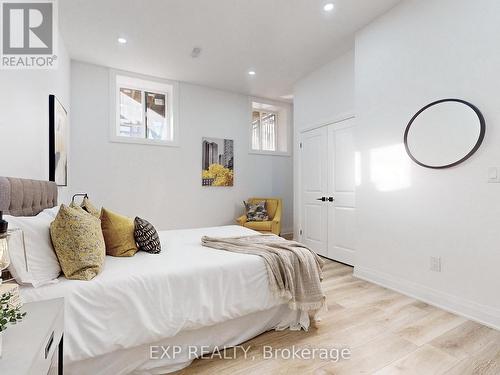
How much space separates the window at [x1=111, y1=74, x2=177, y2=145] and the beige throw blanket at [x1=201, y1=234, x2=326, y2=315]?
3.01 metres

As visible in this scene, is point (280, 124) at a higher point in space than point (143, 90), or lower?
lower

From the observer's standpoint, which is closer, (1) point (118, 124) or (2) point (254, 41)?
(2) point (254, 41)

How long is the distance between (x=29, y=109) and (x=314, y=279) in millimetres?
2624

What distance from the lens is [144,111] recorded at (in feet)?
14.4

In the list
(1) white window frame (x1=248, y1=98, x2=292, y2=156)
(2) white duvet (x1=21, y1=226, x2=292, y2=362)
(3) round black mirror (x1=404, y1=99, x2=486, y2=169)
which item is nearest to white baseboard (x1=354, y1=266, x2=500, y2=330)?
(3) round black mirror (x1=404, y1=99, x2=486, y2=169)

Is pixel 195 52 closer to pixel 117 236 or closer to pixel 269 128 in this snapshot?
pixel 269 128

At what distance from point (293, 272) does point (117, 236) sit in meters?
1.26

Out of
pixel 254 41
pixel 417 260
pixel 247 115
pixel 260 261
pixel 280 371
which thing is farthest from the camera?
pixel 247 115

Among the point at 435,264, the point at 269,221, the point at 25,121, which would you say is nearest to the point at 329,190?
the point at 269,221

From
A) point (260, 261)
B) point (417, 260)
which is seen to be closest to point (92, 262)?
point (260, 261)

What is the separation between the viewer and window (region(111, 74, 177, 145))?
13.7 ft

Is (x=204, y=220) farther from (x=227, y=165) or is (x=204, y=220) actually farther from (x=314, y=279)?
(x=314, y=279)

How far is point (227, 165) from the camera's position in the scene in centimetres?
489

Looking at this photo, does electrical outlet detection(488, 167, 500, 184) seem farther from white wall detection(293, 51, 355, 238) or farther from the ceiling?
the ceiling
